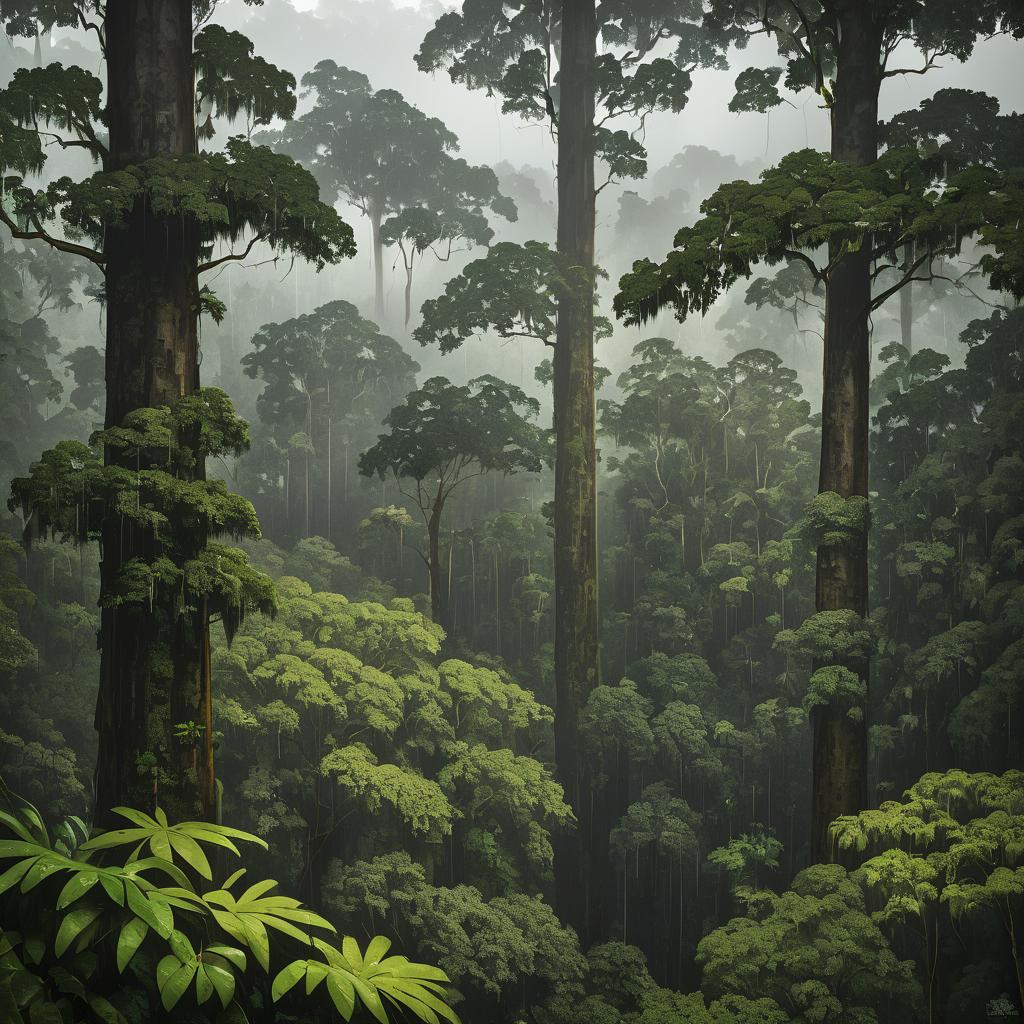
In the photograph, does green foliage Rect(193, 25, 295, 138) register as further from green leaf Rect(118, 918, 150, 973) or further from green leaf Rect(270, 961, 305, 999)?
green leaf Rect(270, 961, 305, 999)

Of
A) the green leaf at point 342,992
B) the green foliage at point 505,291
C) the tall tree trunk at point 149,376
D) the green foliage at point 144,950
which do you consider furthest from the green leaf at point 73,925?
the green foliage at point 505,291

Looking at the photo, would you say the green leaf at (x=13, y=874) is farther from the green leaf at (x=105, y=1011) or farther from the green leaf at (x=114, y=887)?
the green leaf at (x=105, y=1011)

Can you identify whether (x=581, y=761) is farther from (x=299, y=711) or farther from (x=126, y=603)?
(x=126, y=603)

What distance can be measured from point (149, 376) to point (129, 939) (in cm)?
414

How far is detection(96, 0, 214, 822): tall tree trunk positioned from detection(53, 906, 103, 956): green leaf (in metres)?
2.53

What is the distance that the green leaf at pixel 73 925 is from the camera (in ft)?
12.8

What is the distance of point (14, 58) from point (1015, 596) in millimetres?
49112

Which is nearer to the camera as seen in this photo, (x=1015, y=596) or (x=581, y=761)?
(x=1015, y=596)

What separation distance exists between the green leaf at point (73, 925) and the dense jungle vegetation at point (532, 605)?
2 cm

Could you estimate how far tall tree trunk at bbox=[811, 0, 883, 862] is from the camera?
29.5 ft

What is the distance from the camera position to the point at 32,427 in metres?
21.8

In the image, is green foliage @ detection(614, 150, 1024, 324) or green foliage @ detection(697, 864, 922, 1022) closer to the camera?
green foliage @ detection(697, 864, 922, 1022)

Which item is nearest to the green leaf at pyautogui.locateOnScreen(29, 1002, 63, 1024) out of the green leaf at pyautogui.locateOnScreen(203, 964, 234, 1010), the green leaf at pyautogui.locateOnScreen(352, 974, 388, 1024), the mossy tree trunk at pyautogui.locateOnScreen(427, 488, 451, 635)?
the green leaf at pyautogui.locateOnScreen(203, 964, 234, 1010)

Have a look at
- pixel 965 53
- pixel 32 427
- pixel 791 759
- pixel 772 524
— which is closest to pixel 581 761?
pixel 791 759
